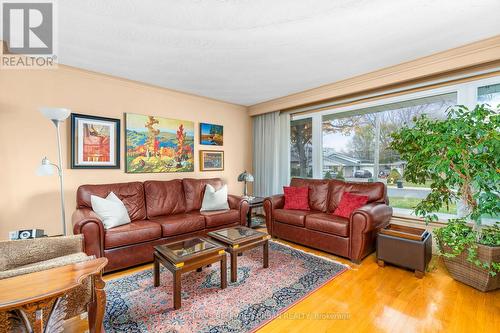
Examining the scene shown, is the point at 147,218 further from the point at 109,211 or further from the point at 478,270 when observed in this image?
the point at 478,270

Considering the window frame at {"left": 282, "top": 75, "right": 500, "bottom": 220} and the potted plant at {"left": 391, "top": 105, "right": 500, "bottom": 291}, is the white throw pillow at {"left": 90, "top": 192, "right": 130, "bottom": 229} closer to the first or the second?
the window frame at {"left": 282, "top": 75, "right": 500, "bottom": 220}

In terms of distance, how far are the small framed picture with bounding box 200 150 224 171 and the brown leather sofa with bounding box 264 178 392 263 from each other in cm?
137

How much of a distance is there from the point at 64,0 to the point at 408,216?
14.7 feet

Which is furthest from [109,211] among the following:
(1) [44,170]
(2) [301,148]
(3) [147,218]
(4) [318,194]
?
(2) [301,148]

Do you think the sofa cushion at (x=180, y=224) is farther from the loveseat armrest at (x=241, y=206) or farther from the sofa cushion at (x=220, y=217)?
the loveseat armrest at (x=241, y=206)

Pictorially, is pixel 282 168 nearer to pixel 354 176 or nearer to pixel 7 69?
pixel 354 176

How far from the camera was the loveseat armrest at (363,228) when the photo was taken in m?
2.69

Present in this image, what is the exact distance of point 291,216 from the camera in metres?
3.39

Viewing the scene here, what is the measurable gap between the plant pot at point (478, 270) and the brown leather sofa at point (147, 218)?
2.57 m

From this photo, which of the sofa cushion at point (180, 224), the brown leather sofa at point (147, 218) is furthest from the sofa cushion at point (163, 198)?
the sofa cushion at point (180, 224)

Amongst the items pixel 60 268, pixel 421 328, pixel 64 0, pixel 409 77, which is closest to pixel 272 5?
pixel 64 0

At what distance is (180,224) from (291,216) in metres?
1.58

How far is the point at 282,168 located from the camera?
15.3ft

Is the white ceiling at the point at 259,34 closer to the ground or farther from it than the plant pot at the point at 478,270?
farther from it
